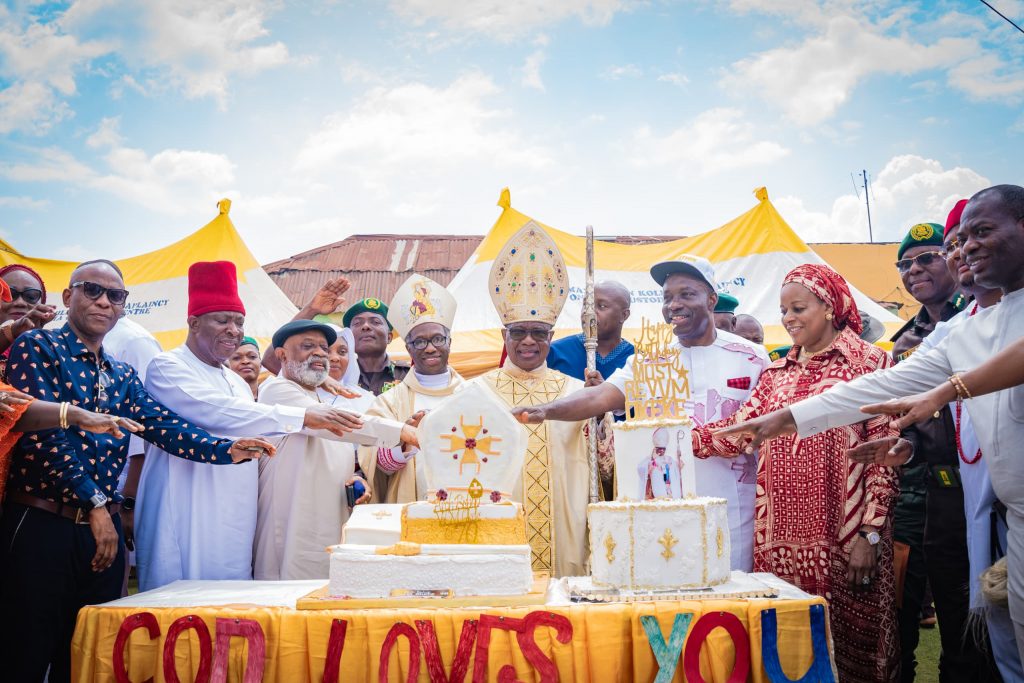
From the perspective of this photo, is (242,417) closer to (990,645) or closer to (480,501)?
(480,501)

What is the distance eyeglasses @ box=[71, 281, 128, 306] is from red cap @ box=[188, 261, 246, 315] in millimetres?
550

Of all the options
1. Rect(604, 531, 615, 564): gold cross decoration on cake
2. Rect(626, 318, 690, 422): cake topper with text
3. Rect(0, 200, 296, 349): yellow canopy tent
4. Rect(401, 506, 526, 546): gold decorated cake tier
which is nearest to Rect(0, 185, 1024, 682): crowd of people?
Rect(626, 318, 690, 422): cake topper with text

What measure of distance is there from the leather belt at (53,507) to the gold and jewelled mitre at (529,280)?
263cm

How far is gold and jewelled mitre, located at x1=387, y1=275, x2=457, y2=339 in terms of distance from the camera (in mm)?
5441

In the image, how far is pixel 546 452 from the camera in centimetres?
483

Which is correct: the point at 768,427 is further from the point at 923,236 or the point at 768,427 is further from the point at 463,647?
the point at 923,236

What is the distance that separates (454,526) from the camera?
331 centimetres

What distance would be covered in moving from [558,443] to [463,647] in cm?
206

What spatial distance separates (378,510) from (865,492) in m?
2.28

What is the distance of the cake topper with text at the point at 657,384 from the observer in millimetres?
3527

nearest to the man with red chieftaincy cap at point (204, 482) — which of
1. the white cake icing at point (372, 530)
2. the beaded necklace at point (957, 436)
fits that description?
the white cake icing at point (372, 530)

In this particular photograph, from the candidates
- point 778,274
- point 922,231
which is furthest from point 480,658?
point 778,274

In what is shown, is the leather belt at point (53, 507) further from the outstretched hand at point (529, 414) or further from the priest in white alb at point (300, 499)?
the outstretched hand at point (529, 414)

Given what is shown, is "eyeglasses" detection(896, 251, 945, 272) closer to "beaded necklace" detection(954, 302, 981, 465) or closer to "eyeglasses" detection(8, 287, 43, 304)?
"beaded necklace" detection(954, 302, 981, 465)
